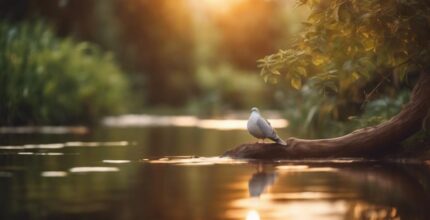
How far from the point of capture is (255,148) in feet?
41.6

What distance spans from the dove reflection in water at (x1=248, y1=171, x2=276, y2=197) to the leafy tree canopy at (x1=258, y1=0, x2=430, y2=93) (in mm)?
2132

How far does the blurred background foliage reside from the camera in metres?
12.5

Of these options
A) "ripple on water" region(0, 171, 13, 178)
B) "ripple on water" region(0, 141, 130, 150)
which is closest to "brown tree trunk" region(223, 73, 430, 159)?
"ripple on water" region(0, 171, 13, 178)

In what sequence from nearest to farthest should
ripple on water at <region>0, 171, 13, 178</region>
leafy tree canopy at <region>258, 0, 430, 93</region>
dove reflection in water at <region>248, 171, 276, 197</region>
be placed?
dove reflection in water at <region>248, 171, 276, 197</region> < ripple on water at <region>0, 171, 13, 178</region> < leafy tree canopy at <region>258, 0, 430, 93</region>

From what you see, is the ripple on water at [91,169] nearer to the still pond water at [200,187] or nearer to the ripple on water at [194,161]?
the still pond water at [200,187]

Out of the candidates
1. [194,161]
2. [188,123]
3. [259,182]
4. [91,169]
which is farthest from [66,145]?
[188,123]

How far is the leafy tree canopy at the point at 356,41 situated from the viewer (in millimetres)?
11438

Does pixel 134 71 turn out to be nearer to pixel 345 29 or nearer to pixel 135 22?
pixel 135 22

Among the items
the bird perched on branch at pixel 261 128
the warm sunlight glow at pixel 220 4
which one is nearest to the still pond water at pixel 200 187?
the bird perched on branch at pixel 261 128

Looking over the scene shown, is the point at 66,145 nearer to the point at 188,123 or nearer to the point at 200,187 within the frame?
the point at 200,187

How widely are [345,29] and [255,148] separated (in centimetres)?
195

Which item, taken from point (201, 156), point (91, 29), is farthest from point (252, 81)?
point (201, 156)

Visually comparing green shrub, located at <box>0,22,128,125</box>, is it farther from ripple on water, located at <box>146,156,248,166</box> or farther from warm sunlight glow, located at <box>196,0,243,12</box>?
warm sunlight glow, located at <box>196,0,243,12</box>

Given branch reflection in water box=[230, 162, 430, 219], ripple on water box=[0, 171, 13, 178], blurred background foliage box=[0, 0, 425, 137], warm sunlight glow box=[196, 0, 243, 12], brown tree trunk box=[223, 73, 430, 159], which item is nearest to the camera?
branch reflection in water box=[230, 162, 430, 219]
